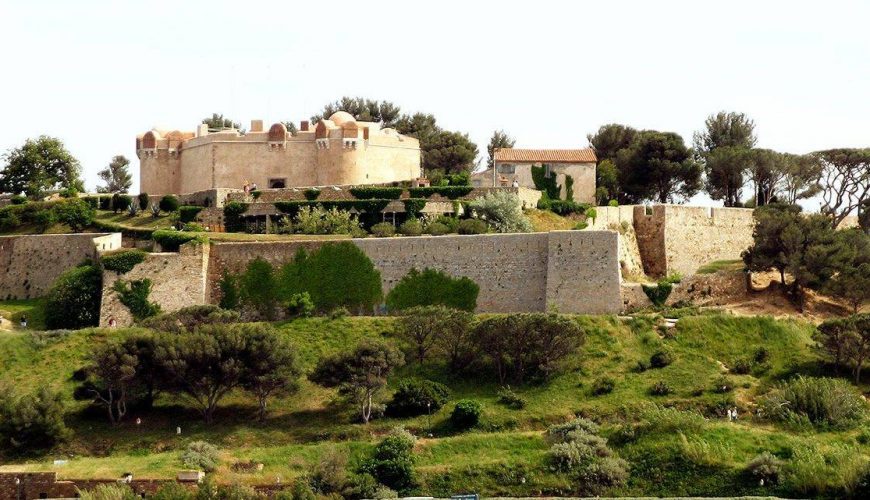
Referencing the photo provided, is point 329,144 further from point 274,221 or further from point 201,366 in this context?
point 201,366

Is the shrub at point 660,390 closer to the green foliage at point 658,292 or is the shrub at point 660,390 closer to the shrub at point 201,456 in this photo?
the green foliage at point 658,292

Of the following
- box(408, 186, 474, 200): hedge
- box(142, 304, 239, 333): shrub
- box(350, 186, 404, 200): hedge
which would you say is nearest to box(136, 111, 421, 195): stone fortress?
box(350, 186, 404, 200): hedge

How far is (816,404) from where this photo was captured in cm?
4288

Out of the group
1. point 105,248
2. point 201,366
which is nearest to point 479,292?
point 201,366

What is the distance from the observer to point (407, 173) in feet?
218

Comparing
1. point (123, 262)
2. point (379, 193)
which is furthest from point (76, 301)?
point (379, 193)

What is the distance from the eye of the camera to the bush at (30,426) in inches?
1721

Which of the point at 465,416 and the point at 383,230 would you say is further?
the point at 383,230

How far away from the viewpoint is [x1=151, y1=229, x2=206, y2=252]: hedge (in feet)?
181

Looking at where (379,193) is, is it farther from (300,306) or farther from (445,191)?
(300,306)

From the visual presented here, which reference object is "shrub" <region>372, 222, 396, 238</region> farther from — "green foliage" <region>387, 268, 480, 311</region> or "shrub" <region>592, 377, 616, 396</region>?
"shrub" <region>592, 377, 616, 396</region>

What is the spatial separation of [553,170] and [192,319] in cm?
1935

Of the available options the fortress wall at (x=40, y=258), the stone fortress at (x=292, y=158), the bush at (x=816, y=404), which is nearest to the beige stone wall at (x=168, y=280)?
the fortress wall at (x=40, y=258)

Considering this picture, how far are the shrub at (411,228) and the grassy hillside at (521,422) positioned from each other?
6.49 meters
